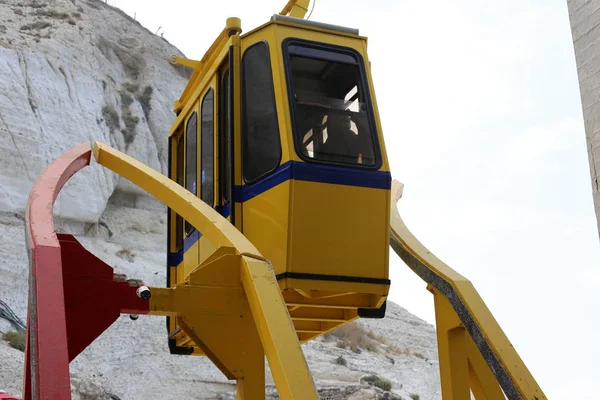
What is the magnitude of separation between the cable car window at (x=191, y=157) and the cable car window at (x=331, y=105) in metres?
1.32

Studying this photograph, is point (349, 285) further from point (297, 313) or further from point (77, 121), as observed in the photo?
point (77, 121)

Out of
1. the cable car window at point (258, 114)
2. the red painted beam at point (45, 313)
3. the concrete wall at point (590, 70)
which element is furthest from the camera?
the cable car window at point (258, 114)

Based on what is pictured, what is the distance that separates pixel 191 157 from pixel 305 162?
196 centimetres

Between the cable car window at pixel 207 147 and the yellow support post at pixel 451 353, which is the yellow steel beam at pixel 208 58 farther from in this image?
the yellow support post at pixel 451 353

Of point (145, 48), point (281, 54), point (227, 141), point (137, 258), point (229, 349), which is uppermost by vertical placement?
point (145, 48)

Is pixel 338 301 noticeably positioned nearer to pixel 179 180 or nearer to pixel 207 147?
pixel 207 147

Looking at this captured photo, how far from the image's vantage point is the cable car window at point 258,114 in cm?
513

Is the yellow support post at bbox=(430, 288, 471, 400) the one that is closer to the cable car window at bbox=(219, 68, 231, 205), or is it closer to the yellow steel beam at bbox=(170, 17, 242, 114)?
the cable car window at bbox=(219, 68, 231, 205)

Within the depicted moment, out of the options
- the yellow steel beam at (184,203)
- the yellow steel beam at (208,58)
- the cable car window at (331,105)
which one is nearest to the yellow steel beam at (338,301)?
the cable car window at (331,105)

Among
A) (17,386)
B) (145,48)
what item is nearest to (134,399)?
(17,386)

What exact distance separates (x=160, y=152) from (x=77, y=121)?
3666 mm

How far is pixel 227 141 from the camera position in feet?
18.0

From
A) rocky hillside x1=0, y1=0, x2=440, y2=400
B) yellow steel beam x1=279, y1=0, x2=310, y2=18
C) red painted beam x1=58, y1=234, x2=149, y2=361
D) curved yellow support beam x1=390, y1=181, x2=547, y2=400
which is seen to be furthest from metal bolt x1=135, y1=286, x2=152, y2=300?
rocky hillside x1=0, y1=0, x2=440, y2=400

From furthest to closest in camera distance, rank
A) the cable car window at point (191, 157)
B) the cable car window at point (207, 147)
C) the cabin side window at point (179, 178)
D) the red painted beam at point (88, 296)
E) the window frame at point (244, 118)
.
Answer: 1. the cabin side window at point (179, 178)
2. the cable car window at point (191, 157)
3. the cable car window at point (207, 147)
4. the window frame at point (244, 118)
5. the red painted beam at point (88, 296)
